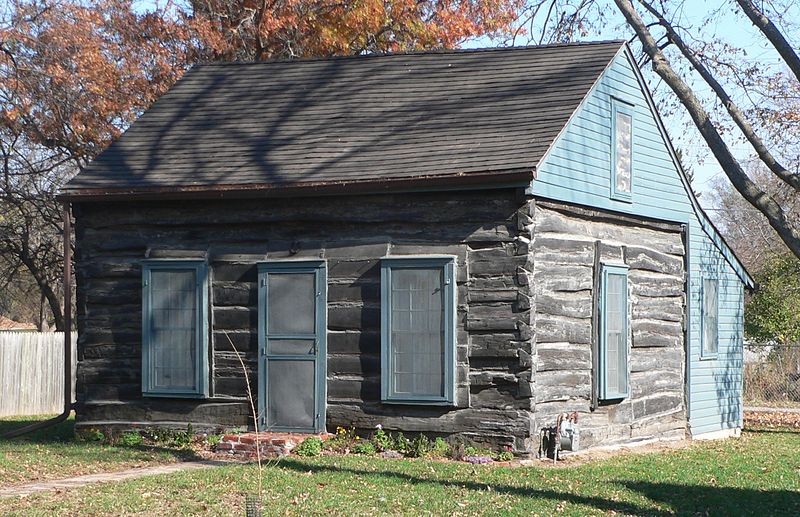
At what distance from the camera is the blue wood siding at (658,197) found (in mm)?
15281

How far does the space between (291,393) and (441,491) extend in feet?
14.6

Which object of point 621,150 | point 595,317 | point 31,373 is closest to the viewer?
point 595,317

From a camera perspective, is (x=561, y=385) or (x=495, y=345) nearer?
(x=495, y=345)

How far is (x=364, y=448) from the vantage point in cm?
1434

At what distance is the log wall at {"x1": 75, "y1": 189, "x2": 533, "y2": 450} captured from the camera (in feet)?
46.2

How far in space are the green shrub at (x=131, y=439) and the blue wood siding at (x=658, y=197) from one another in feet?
21.7

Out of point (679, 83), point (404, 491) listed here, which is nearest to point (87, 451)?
point (404, 491)

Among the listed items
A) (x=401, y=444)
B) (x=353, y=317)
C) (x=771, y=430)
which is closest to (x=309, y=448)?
(x=401, y=444)

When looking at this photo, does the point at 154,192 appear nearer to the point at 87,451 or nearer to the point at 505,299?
the point at 87,451

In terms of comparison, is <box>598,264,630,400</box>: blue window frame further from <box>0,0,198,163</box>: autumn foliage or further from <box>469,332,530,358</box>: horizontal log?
<box>0,0,198,163</box>: autumn foliage

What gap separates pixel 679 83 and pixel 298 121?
696 centimetres

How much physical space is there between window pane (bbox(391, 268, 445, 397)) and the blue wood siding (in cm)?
189

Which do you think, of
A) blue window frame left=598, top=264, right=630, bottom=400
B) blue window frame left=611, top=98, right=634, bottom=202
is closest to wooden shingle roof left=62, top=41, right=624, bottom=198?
blue window frame left=611, top=98, right=634, bottom=202

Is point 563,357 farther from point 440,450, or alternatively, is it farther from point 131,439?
point 131,439
